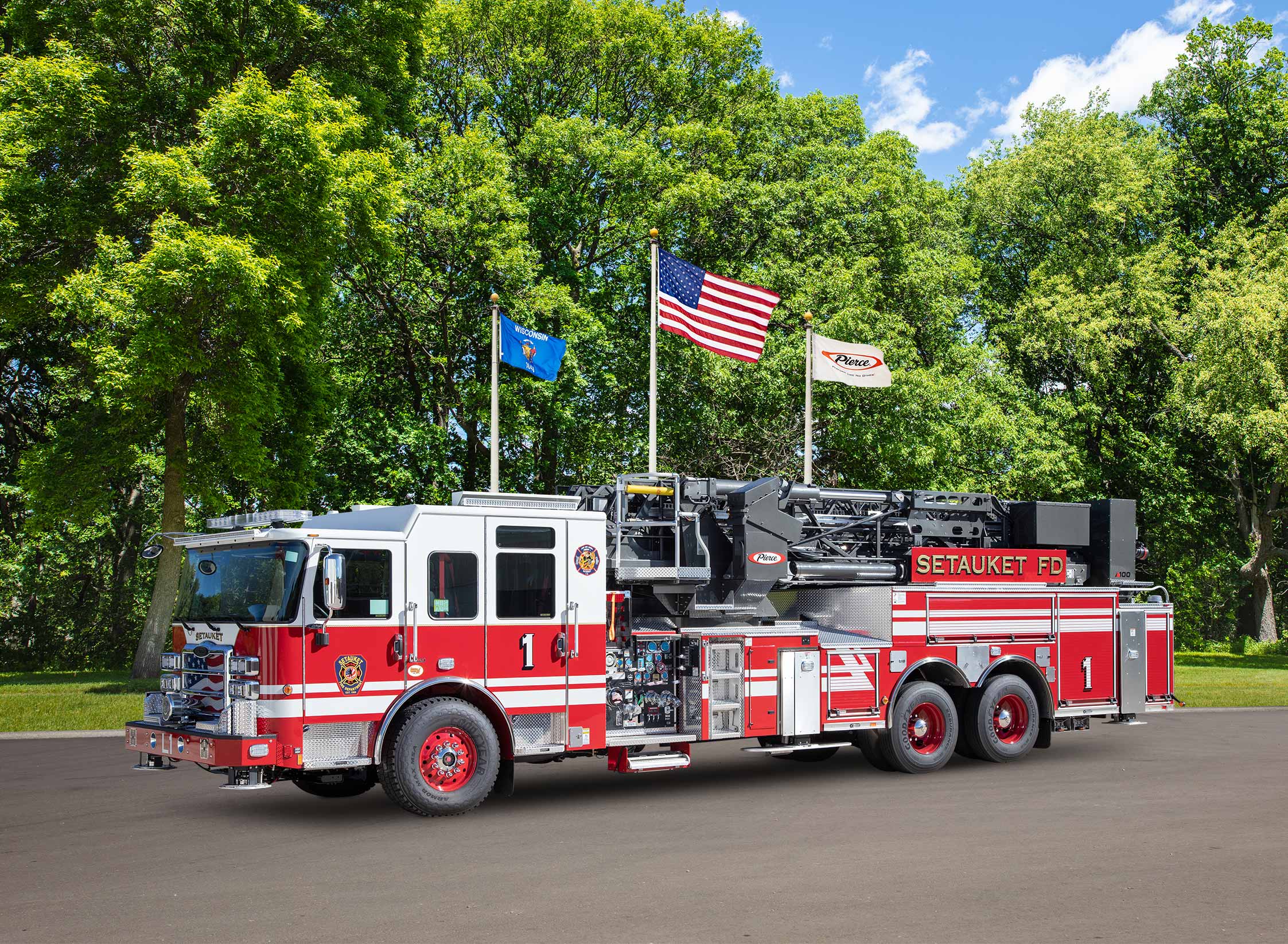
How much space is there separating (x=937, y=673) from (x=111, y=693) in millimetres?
15946

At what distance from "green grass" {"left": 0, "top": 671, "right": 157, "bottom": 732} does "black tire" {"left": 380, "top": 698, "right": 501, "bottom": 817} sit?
840 cm

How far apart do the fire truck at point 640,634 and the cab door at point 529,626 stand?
0.07 feet

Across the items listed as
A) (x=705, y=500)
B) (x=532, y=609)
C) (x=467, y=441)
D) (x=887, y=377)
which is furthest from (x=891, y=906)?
(x=467, y=441)

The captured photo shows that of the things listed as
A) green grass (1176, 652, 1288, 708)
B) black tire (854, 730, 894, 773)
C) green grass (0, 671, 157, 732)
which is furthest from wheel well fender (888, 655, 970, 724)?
green grass (0, 671, 157, 732)

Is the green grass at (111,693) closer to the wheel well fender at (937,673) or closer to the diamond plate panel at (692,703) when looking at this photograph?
the diamond plate panel at (692,703)

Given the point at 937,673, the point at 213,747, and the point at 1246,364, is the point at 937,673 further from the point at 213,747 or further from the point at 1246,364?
the point at 1246,364

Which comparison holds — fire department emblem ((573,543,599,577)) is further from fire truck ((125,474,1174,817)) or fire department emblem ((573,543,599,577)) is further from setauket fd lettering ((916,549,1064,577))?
setauket fd lettering ((916,549,1064,577))

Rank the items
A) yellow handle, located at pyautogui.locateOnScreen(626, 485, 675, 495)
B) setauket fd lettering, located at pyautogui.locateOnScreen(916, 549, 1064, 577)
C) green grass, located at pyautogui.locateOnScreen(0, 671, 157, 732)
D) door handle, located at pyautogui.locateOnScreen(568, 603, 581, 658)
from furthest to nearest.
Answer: green grass, located at pyautogui.locateOnScreen(0, 671, 157, 732) < setauket fd lettering, located at pyautogui.locateOnScreen(916, 549, 1064, 577) < yellow handle, located at pyautogui.locateOnScreen(626, 485, 675, 495) < door handle, located at pyautogui.locateOnScreen(568, 603, 581, 658)

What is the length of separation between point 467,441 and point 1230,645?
1210 inches

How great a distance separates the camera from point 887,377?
20969 mm

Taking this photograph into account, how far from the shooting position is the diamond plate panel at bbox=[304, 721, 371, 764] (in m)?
10.3

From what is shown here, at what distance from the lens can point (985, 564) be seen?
14852mm

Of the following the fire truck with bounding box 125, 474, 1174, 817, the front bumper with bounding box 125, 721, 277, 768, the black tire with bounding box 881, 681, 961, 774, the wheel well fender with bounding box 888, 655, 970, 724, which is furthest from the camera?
the wheel well fender with bounding box 888, 655, 970, 724

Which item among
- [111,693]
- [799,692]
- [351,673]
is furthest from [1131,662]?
[111,693]
